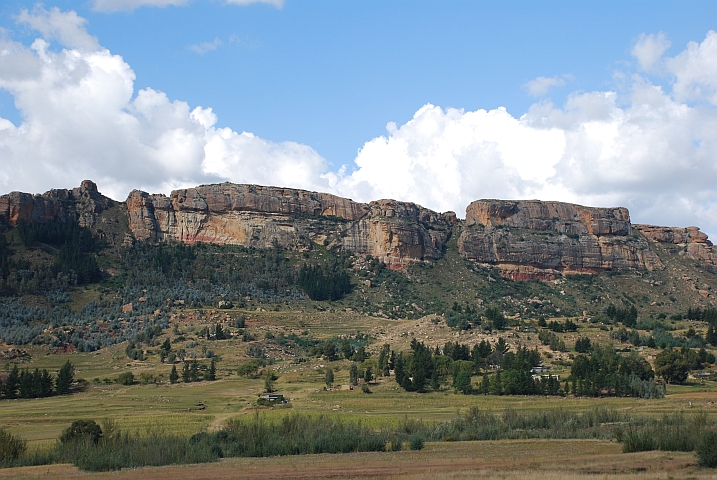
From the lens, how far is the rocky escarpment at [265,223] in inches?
6688

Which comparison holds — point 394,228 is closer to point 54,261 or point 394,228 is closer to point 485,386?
point 54,261

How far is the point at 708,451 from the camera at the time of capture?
33.0m

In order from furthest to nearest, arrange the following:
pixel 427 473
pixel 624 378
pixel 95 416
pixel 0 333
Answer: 1. pixel 0 333
2. pixel 624 378
3. pixel 95 416
4. pixel 427 473

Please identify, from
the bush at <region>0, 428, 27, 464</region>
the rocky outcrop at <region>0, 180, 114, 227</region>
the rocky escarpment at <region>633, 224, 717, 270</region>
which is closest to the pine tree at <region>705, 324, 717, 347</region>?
the bush at <region>0, 428, 27, 464</region>

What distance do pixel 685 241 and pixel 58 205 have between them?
15932 cm

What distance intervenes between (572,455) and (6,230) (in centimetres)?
14127

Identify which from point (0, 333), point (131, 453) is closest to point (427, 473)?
point (131, 453)

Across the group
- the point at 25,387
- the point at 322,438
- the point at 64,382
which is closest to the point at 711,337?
the point at 322,438

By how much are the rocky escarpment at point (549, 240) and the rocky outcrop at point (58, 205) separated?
90.3m

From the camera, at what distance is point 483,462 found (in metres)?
35.5

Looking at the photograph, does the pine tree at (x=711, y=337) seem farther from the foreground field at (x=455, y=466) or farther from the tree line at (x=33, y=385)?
the tree line at (x=33, y=385)

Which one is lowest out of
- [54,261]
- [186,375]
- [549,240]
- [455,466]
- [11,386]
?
[455,466]

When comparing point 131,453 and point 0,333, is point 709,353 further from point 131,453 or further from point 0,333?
point 0,333

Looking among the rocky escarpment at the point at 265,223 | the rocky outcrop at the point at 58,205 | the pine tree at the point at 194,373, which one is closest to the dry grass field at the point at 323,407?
the pine tree at the point at 194,373
